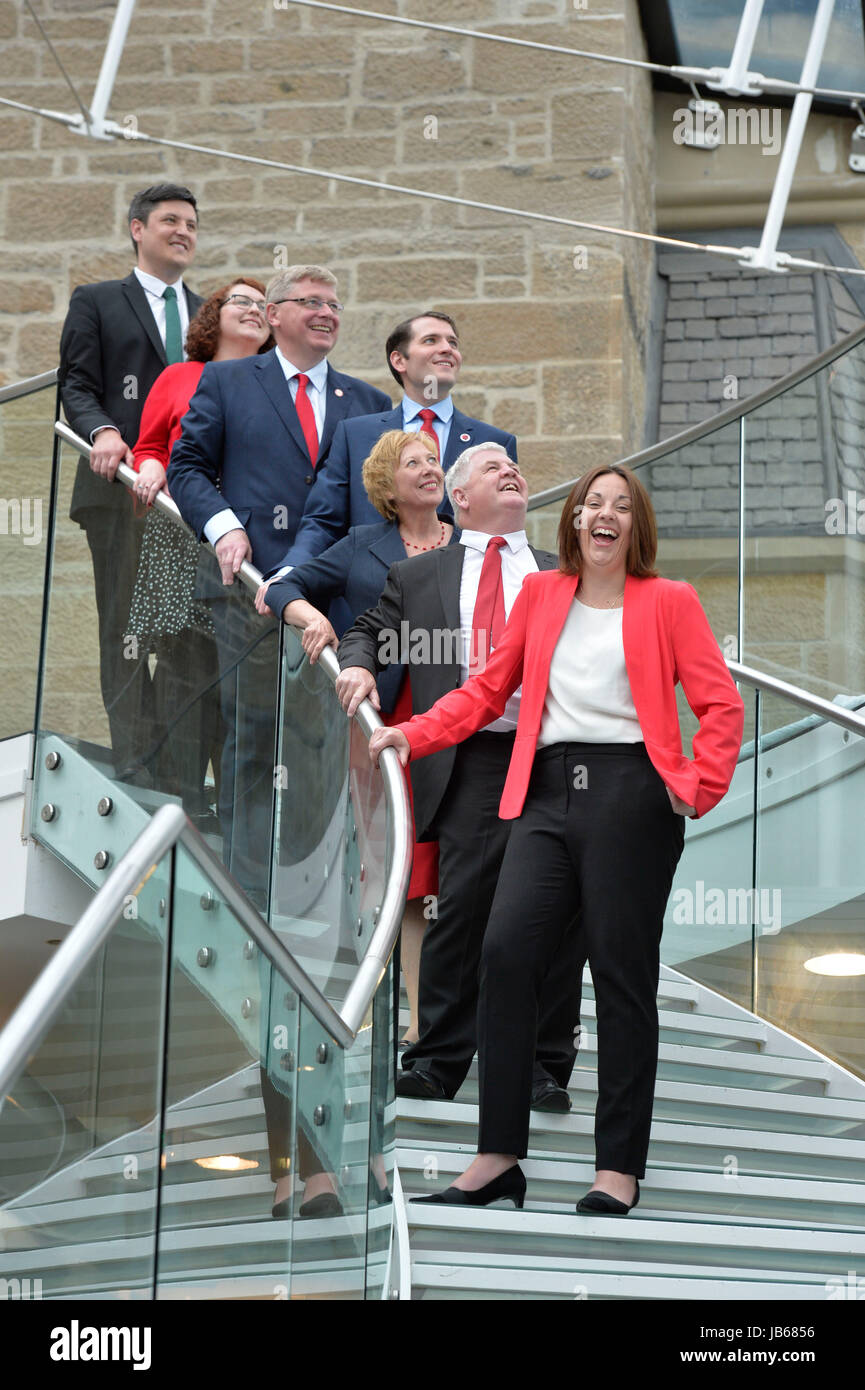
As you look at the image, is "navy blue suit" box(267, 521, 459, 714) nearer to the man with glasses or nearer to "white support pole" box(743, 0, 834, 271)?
the man with glasses

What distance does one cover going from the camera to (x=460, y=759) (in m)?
4.42

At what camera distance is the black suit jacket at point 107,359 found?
18.9 ft

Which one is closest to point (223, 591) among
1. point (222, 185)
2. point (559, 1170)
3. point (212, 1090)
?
point (559, 1170)

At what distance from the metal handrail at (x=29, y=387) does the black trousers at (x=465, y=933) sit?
2.29m

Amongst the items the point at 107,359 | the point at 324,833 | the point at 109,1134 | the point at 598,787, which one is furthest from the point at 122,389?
the point at 109,1134

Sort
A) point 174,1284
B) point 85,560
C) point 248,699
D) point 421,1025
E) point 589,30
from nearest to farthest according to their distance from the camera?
point 174,1284, point 421,1025, point 248,699, point 85,560, point 589,30

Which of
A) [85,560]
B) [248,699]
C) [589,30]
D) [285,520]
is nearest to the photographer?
[248,699]

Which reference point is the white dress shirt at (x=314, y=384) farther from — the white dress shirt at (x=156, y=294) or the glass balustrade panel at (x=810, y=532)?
the glass balustrade panel at (x=810, y=532)

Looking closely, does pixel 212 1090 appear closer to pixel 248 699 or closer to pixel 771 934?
pixel 248 699

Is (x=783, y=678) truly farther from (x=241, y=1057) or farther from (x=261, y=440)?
(x=241, y=1057)

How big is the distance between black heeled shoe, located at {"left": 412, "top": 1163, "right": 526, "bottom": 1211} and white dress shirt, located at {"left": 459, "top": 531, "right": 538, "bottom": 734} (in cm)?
118

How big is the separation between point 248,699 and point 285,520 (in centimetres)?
72
